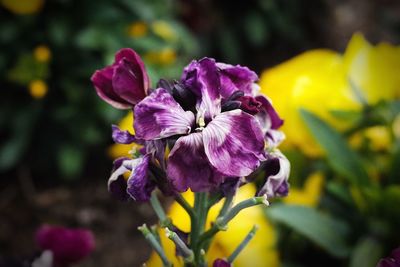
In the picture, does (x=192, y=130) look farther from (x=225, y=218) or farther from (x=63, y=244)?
(x=63, y=244)

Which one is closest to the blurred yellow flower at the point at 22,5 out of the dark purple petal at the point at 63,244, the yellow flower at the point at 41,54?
the yellow flower at the point at 41,54

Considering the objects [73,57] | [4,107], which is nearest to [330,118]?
[73,57]

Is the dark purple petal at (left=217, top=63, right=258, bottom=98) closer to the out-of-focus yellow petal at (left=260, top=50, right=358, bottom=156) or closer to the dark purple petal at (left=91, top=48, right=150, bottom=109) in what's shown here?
the dark purple petal at (left=91, top=48, right=150, bottom=109)

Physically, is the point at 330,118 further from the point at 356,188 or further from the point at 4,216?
the point at 4,216

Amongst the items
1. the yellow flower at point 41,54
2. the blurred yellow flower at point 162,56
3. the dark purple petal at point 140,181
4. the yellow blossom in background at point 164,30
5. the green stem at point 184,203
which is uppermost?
the dark purple petal at point 140,181

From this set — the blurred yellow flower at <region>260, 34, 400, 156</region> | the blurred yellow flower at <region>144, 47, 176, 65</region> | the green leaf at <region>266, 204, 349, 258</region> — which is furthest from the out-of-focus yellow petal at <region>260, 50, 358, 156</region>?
the blurred yellow flower at <region>144, 47, 176, 65</region>

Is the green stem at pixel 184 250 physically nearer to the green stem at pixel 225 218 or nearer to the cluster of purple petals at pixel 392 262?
the green stem at pixel 225 218

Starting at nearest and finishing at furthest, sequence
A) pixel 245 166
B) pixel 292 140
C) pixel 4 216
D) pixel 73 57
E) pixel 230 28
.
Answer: pixel 245 166, pixel 292 140, pixel 73 57, pixel 4 216, pixel 230 28
